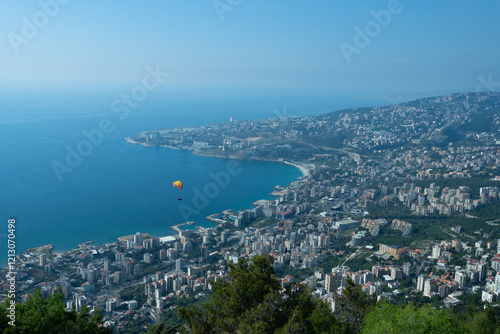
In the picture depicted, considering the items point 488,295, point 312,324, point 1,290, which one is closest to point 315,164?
point 488,295

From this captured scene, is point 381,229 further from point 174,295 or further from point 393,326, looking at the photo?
point 393,326

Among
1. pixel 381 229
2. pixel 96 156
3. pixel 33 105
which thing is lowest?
pixel 381 229

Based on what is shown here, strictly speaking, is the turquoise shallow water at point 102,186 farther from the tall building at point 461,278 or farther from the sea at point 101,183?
the tall building at point 461,278

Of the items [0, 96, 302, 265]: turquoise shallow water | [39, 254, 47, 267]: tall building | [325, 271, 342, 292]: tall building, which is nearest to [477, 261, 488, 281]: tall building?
[325, 271, 342, 292]: tall building

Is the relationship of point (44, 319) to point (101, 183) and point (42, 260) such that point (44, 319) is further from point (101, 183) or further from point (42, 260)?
point (101, 183)

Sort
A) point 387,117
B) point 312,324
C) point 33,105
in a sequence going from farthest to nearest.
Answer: point 33,105
point 387,117
point 312,324

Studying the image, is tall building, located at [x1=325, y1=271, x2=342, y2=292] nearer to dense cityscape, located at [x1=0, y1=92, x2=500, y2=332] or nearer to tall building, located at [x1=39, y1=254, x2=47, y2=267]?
dense cityscape, located at [x1=0, y1=92, x2=500, y2=332]

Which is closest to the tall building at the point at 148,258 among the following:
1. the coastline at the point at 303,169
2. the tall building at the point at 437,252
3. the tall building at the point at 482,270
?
the tall building at the point at 437,252
